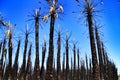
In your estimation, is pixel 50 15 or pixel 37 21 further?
pixel 37 21

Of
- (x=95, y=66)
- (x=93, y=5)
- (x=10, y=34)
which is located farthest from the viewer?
(x=10, y=34)

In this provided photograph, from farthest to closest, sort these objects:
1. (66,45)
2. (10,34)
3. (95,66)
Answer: (66,45)
(10,34)
(95,66)

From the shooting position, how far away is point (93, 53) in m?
18.7

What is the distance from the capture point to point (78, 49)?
5322 cm

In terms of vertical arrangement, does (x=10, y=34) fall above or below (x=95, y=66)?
above

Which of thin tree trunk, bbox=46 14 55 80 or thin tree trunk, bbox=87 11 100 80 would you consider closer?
thin tree trunk, bbox=87 11 100 80

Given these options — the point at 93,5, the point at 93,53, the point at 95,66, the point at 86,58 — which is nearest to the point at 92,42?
the point at 93,53

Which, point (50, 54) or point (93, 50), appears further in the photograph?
point (50, 54)

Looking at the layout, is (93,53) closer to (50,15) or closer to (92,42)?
(92,42)

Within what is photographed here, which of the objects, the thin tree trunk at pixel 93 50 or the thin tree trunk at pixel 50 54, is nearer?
the thin tree trunk at pixel 93 50

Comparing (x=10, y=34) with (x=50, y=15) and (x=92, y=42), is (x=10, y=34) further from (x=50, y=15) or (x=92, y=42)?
(x=92, y=42)

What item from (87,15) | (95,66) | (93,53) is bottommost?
(95,66)

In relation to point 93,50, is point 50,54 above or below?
below

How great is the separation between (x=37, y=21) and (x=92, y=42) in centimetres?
873
